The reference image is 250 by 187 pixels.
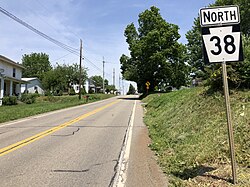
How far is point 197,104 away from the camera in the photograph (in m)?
10.8

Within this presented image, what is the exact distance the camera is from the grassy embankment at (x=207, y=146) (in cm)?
512

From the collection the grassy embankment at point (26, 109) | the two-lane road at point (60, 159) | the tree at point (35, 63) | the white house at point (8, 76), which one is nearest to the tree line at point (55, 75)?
the tree at point (35, 63)

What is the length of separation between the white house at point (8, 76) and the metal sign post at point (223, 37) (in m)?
38.4

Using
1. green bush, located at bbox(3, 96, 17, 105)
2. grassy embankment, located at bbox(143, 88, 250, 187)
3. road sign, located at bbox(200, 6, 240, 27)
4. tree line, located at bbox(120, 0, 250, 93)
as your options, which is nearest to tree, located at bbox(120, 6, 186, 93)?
tree line, located at bbox(120, 0, 250, 93)

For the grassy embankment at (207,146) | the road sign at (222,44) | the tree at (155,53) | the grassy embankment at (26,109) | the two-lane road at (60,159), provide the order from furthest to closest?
1. the tree at (155,53)
2. the grassy embankment at (26,109)
3. the two-lane road at (60,159)
4. the grassy embankment at (207,146)
5. the road sign at (222,44)

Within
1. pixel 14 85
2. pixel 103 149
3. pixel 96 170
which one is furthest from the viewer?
pixel 14 85

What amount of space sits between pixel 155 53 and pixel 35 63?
7379 cm

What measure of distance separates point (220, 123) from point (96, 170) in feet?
12.3

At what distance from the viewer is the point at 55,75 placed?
75.3m

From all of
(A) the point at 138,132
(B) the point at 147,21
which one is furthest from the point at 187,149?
(B) the point at 147,21

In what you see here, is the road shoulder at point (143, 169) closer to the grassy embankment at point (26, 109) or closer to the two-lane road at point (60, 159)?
the two-lane road at point (60, 159)

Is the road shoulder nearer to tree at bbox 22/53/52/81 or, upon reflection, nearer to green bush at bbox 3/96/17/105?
green bush at bbox 3/96/17/105

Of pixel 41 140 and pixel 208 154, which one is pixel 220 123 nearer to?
pixel 208 154

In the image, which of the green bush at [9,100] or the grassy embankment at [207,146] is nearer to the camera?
the grassy embankment at [207,146]
